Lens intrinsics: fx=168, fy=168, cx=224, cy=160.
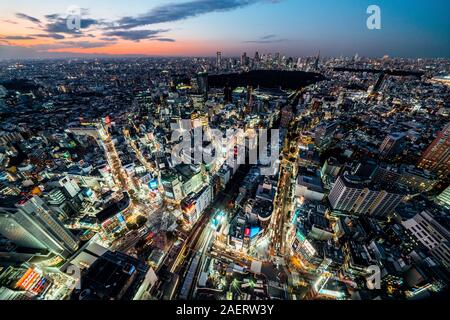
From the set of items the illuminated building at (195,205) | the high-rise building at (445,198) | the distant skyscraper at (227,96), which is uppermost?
the illuminated building at (195,205)

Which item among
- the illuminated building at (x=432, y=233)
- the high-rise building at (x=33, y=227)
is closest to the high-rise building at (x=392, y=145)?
the illuminated building at (x=432, y=233)

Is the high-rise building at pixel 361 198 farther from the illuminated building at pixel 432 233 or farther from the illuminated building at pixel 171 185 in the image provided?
the illuminated building at pixel 171 185

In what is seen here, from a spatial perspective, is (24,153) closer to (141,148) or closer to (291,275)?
(141,148)

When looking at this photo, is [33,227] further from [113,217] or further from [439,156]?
[439,156]

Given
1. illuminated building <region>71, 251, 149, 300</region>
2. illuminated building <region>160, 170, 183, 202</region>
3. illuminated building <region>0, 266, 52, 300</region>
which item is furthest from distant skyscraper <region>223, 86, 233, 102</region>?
illuminated building <region>0, 266, 52, 300</region>

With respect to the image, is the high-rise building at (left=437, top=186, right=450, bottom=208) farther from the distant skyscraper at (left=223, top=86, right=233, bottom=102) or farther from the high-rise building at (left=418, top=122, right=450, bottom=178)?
the distant skyscraper at (left=223, top=86, right=233, bottom=102)

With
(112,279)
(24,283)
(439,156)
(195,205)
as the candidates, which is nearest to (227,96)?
(195,205)
